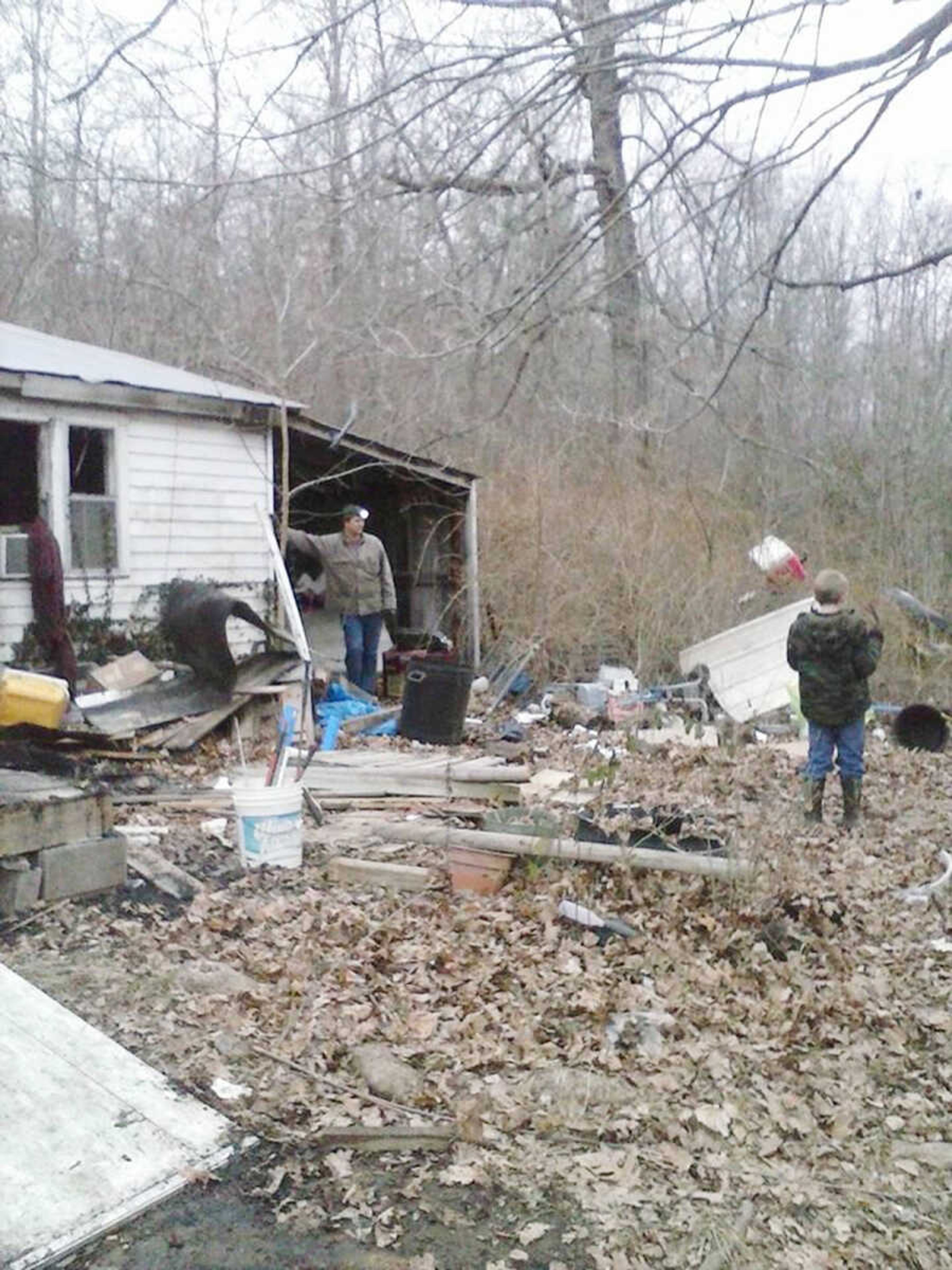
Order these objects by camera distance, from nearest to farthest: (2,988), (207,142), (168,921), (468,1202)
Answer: (468,1202) → (2,988) → (168,921) → (207,142)

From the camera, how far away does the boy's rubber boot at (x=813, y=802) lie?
834 cm

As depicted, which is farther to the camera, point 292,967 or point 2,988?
point 292,967

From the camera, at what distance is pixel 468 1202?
3.64m

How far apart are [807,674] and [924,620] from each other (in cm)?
752

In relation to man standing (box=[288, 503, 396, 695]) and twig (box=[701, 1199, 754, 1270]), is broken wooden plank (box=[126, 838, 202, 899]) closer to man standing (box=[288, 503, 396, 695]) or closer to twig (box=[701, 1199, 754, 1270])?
twig (box=[701, 1199, 754, 1270])

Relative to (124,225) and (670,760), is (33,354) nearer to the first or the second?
(670,760)

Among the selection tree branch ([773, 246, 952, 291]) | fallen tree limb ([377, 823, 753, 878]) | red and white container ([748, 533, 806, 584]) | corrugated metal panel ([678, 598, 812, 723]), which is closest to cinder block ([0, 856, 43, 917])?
fallen tree limb ([377, 823, 753, 878])

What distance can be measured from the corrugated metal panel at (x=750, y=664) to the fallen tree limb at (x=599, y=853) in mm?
6850

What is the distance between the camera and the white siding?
10.1 metres

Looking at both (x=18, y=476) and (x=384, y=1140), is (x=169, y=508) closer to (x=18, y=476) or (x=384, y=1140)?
(x=18, y=476)

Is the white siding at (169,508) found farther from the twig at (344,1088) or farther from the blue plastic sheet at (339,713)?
the twig at (344,1088)

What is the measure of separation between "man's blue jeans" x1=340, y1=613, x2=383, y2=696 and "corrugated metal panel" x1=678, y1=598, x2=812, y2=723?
3484 millimetres

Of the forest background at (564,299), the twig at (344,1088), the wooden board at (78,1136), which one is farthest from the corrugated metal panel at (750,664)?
the wooden board at (78,1136)

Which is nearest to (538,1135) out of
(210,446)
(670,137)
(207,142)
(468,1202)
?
(468,1202)
